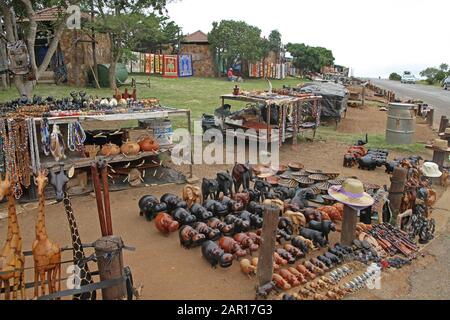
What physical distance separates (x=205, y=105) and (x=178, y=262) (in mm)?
13526

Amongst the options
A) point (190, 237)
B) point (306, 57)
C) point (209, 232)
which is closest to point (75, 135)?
point (190, 237)

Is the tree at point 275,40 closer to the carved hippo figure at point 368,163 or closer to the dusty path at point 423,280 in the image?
the carved hippo figure at point 368,163

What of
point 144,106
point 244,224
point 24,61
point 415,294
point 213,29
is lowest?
point 415,294

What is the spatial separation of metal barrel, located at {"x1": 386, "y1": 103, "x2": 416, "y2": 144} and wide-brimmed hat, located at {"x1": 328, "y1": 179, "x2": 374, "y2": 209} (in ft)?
25.4

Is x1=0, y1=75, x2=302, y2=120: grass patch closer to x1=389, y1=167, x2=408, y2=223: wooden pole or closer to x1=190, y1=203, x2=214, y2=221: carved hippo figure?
x1=190, y1=203, x2=214, y2=221: carved hippo figure

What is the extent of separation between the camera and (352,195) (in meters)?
5.01

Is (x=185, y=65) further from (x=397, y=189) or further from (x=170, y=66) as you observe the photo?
(x=397, y=189)

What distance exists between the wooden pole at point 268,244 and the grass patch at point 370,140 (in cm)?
851

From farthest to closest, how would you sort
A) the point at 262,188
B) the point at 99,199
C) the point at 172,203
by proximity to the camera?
the point at 262,188 < the point at 172,203 < the point at 99,199

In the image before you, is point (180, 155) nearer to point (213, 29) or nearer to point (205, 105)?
point (205, 105)

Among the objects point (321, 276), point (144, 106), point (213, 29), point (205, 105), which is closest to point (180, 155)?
point (144, 106)

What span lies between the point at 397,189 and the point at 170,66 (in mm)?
27225

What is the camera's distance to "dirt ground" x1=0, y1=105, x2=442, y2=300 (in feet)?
14.6
